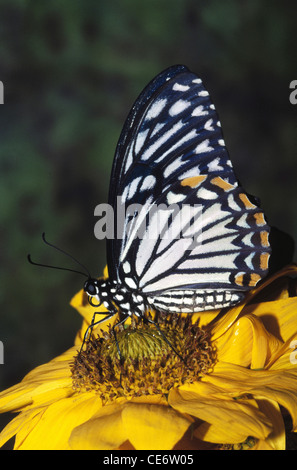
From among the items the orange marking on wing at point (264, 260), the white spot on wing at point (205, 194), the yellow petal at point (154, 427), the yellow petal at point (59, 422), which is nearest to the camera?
the yellow petal at point (154, 427)

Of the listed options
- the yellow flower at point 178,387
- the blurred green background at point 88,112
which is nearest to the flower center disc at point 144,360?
the yellow flower at point 178,387

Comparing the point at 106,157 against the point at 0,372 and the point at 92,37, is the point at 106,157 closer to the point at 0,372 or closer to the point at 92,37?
the point at 92,37

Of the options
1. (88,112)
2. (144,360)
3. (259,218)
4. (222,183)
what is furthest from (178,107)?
(88,112)

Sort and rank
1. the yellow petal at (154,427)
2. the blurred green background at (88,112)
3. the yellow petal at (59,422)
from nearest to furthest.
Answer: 1. the yellow petal at (154,427)
2. the yellow petal at (59,422)
3. the blurred green background at (88,112)

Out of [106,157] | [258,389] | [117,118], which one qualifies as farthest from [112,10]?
[258,389]

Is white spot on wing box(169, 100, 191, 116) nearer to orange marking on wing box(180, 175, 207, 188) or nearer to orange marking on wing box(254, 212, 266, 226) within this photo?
orange marking on wing box(180, 175, 207, 188)

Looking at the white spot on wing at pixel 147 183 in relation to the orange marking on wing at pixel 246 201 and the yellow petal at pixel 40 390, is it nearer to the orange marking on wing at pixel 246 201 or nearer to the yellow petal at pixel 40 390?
the orange marking on wing at pixel 246 201

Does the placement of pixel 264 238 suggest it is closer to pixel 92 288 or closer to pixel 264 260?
pixel 264 260
